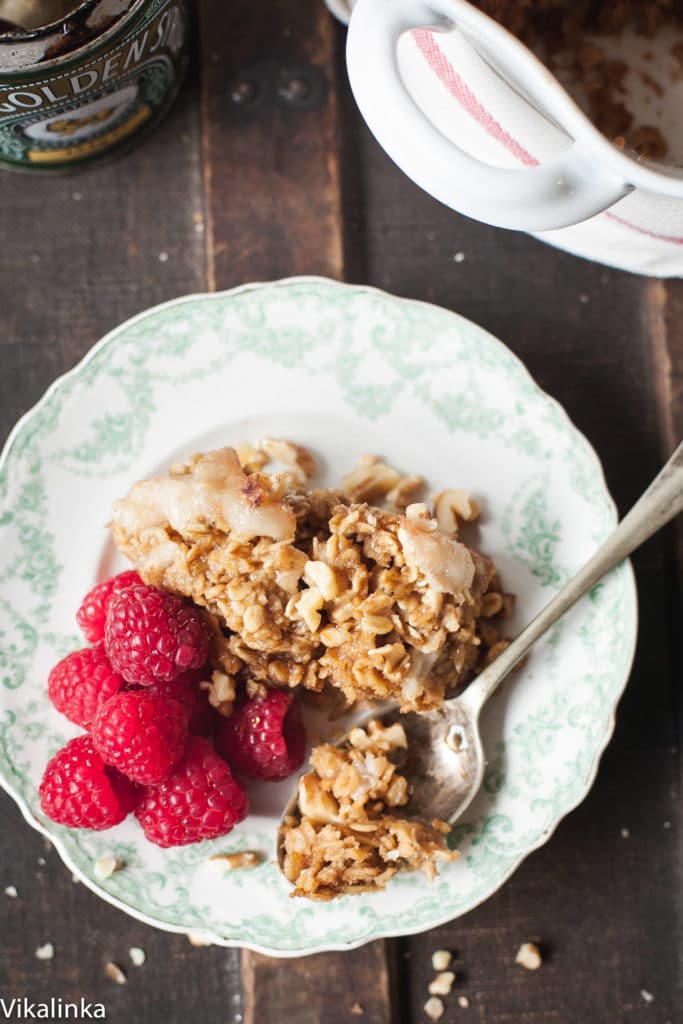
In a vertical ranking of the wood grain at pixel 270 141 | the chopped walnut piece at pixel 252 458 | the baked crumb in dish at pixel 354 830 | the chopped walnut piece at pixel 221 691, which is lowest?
the baked crumb in dish at pixel 354 830

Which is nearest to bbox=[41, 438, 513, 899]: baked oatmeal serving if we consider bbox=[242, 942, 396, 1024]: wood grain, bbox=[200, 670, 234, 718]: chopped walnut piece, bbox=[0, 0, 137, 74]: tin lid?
bbox=[200, 670, 234, 718]: chopped walnut piece

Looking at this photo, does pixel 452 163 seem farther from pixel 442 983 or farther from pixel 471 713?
pixel 442 983

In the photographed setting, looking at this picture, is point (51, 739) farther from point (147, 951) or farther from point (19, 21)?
point (19, 21)

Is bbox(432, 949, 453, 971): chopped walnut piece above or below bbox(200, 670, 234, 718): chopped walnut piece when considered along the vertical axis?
below

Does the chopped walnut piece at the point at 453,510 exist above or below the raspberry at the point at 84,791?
above

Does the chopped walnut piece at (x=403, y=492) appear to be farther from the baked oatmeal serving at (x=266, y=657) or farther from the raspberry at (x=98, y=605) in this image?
the raspberry at (x=98, y=605)

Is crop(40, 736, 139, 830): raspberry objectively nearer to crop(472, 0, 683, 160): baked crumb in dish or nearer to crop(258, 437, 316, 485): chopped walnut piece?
crop(258, 437, 316, 485): chopped walnut piece

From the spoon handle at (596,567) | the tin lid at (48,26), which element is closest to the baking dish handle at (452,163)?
the tin lid at (48,26)
